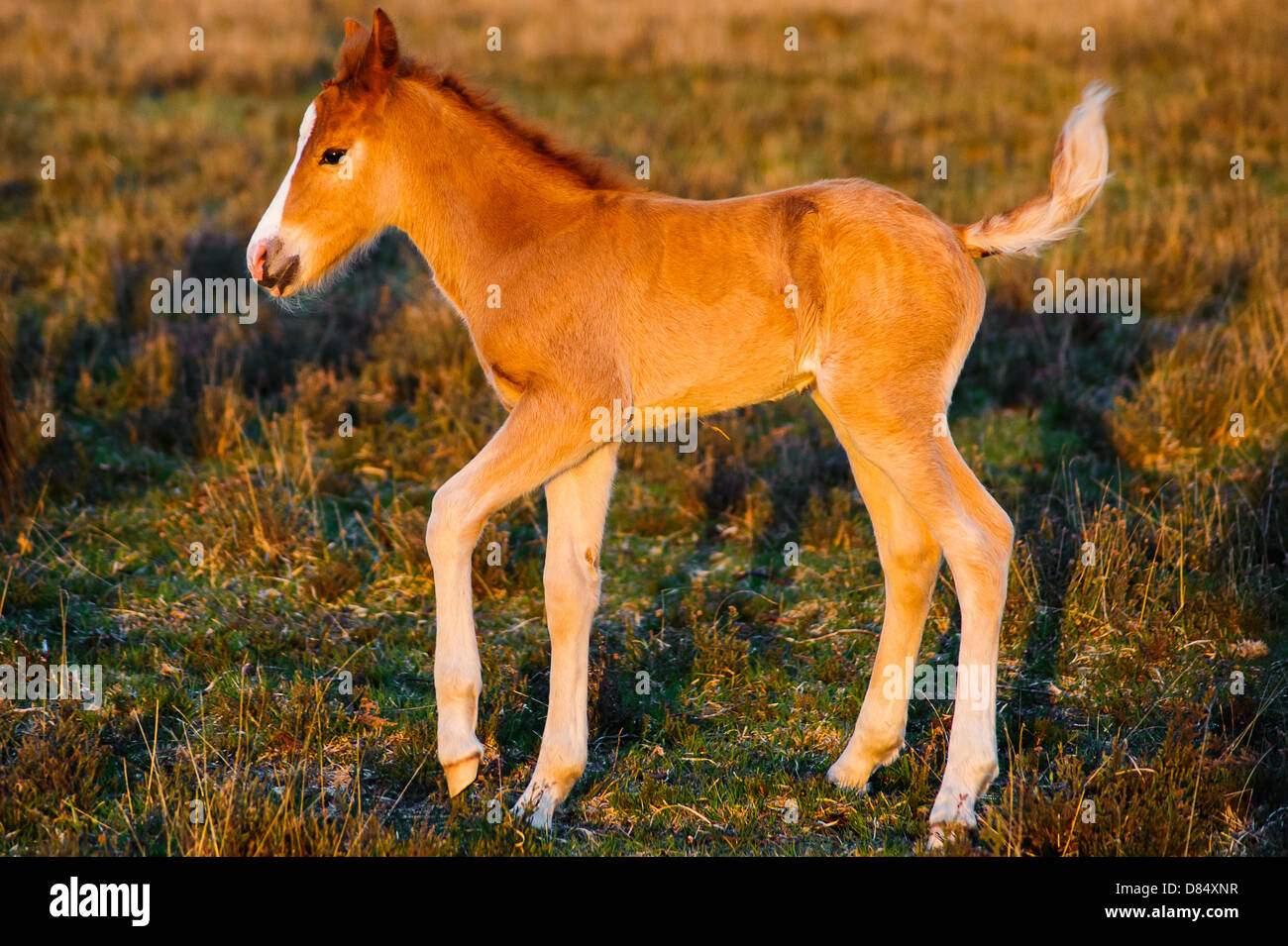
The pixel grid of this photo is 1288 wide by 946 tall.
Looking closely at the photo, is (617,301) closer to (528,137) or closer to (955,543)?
(528,137)

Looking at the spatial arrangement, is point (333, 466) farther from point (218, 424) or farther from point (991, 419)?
point (991, 419)

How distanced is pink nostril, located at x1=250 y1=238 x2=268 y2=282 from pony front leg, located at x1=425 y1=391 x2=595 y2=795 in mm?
1038

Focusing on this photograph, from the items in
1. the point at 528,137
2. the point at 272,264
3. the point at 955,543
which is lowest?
the point at 955,543

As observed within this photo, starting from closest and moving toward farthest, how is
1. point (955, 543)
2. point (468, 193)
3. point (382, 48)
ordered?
point (955, 543) < point (382, 48) < point (468, 193)

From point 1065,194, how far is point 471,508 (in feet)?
7.90

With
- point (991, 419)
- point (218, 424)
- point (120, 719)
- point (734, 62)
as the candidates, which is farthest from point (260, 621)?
point (734, 62)

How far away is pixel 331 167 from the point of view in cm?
438

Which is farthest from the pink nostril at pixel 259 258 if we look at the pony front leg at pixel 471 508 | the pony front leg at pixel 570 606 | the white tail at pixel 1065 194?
the white tail at pixel 1065 194

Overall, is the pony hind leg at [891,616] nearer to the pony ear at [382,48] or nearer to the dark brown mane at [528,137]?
the dark brown mane at [528,137]

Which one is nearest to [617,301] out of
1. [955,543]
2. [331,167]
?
[331,167]

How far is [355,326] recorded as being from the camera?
9.58m

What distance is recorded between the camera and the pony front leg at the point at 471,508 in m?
4.15

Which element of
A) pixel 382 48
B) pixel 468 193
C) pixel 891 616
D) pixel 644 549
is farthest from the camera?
pixel 644 549

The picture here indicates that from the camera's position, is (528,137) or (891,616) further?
(891,616)
